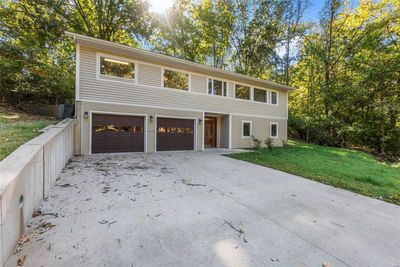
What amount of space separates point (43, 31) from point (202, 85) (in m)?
12.0

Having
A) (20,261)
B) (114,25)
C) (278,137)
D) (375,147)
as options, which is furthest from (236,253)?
(375,147)

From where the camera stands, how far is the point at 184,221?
271 cm

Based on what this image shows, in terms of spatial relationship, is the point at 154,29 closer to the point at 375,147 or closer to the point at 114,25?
the point at 114,25

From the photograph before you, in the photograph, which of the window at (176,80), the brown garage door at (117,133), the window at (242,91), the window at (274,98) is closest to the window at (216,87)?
the window at (242,91)

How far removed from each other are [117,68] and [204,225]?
7.91 meters

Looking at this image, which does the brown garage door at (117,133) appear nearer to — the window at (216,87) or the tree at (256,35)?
the window at (216,87)

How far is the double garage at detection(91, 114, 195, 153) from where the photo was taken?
25.6 feet

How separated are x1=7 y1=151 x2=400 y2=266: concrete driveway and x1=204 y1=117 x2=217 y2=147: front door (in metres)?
7.98

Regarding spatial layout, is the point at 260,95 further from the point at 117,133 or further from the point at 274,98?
the point at 117,133

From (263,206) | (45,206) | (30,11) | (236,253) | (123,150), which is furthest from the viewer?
(30,11)

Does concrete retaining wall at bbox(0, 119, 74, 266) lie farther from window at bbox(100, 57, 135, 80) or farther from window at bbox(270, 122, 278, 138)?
window at bbox(270, 122, 278, 138)

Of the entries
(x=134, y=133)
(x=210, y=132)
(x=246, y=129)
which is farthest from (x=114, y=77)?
(x=246, y=129)

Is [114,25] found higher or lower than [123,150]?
higher

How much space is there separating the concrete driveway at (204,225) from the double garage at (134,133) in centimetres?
343
